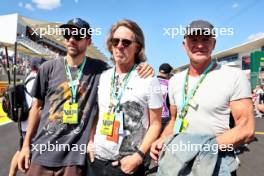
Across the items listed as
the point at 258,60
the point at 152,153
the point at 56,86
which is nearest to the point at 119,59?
the point at 56,86

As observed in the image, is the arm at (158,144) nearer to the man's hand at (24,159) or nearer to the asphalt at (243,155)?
the man's hand at (24,159)

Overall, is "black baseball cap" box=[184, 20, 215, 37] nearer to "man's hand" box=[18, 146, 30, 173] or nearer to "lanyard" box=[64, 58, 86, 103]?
"lanyard" box=[64, 58, 86, 103]

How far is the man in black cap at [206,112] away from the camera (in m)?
1.84

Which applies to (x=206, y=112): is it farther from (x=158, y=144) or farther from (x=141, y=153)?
(x=141, y=153)

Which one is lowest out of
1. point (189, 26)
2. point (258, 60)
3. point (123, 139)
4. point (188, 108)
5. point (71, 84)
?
point (123, 139)

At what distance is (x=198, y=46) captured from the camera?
2041mm

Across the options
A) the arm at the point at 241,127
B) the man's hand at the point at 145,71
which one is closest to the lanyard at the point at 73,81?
the man's hand at the point at 145,71

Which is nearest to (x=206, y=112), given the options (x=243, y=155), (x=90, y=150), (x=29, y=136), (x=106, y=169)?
(x=106, y=169)

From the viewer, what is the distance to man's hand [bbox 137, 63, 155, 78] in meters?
2.29

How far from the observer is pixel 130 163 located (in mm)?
2178

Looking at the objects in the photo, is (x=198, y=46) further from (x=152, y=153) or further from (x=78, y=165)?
(x=78, y=165)

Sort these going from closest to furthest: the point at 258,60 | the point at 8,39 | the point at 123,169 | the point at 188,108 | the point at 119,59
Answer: the point at 188,108 → the point at 123,169 → the point at 119,59 → the point at 8,39 → the point at 258,60

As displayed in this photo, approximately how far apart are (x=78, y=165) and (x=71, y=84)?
0.60 m

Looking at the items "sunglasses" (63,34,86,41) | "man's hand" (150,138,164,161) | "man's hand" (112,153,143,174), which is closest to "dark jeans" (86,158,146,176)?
"man's hand" (112,153,143,174)
